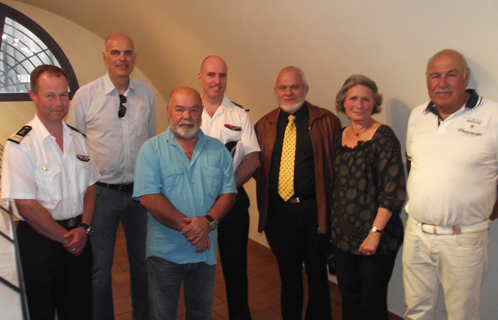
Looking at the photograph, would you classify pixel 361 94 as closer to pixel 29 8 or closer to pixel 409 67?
pixel 409 67

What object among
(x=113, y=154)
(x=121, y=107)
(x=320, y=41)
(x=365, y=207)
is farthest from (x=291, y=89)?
(x=113, y=154)

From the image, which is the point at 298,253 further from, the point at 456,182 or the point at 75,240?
the point at 75,240

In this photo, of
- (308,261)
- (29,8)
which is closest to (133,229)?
(308,261)

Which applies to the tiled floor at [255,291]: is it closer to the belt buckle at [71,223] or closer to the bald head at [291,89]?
the belt buckle at [71,223]

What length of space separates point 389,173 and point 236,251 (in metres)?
1.04

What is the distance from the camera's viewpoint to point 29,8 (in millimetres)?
4758

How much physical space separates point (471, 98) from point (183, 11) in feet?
8.07

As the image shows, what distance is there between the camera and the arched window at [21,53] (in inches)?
187

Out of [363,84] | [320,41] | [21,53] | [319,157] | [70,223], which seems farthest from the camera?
[21,53]

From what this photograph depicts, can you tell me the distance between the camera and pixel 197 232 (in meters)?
1.88

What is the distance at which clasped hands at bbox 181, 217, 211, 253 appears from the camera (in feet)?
6.16

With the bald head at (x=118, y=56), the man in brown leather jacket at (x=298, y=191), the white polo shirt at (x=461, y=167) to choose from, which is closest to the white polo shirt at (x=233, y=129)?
the man in brown leather jacket at (x=298, y=191)

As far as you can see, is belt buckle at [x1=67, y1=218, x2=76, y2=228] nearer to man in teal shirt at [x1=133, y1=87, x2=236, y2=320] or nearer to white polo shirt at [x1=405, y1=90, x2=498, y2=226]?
man in teal shirt at [x1=133, y1=87, x2=236, y2=320]

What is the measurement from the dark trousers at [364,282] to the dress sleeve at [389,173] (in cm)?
30
